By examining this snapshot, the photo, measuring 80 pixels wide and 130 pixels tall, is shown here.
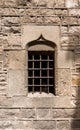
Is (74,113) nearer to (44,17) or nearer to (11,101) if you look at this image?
(11,101)

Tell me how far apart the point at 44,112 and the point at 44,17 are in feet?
6.06

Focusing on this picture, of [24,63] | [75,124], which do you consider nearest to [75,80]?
[75,124]

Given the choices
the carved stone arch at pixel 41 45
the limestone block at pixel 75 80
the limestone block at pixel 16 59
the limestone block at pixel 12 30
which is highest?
the limestone block at pixel 12 30

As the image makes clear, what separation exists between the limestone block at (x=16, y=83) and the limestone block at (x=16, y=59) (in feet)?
0.32

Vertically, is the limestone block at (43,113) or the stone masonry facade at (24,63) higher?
the stone masonry facade at (24,63)

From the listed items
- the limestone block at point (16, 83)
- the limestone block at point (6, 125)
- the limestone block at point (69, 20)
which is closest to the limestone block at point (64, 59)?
the limestone block at point (69, 20)

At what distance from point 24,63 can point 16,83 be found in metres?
0.42

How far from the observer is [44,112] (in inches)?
238

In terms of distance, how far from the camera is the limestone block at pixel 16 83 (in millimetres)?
6008

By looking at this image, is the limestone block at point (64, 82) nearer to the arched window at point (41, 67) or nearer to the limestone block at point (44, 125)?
the arched window at point (41, 67)

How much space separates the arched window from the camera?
241 inches

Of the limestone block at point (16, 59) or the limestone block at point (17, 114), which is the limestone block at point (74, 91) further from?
the limestone block at point (16, 59)

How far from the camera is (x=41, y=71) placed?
6.19 meters

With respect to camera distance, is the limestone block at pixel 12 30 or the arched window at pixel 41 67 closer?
the limestone block at pixel 12 30
